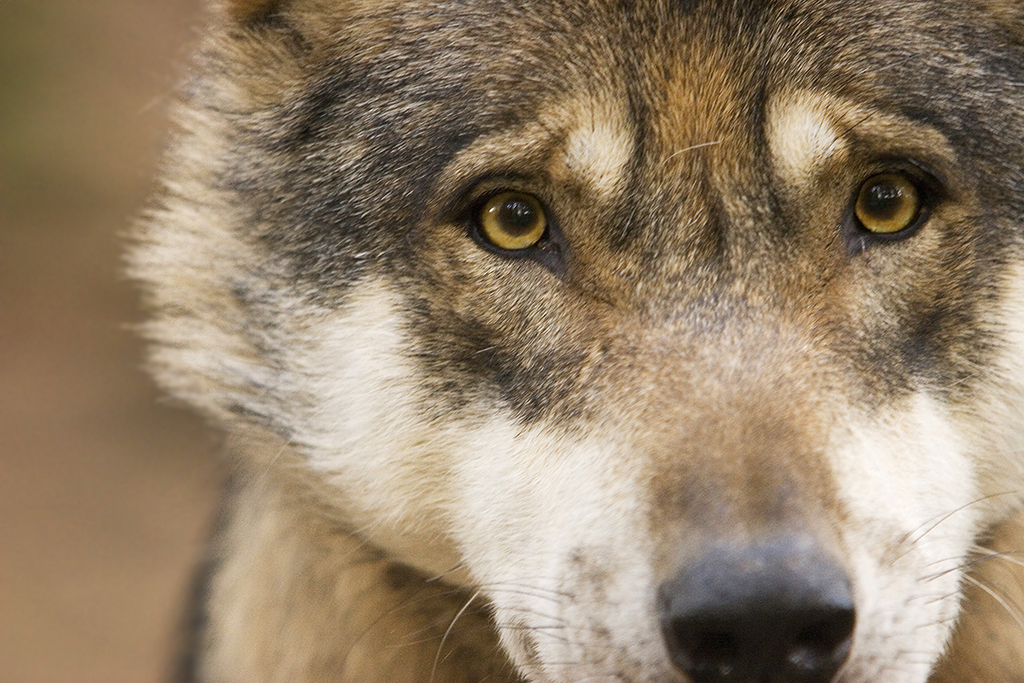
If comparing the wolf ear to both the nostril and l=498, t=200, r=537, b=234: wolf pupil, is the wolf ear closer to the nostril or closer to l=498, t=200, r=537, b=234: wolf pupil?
l=498, t=200, r=537, b=234: wolf pupil

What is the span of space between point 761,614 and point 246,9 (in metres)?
2.02

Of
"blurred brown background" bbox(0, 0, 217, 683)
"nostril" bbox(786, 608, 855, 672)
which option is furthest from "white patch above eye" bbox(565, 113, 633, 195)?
"blurred brown background" bbox(0, 0, 217, 683)

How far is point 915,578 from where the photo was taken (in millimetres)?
2129

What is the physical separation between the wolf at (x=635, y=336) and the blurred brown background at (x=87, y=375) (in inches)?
134

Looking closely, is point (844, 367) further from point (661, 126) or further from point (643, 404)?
point (661, 126)

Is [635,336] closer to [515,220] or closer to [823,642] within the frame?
[515,220]

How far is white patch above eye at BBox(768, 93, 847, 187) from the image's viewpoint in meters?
2.36

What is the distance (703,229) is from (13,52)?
235 inches

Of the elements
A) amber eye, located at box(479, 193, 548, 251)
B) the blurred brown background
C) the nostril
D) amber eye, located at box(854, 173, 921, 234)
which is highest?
amber eye, located at box(854, 173, 921, 234)

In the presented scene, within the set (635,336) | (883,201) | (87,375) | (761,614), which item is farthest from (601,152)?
(87,375)

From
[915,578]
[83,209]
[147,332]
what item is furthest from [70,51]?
[915,578]

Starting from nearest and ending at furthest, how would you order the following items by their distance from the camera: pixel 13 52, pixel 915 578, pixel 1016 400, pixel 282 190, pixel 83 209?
pixel 915 578
pixel 1016 400
pixel 282 190
pixel 13 52
pixel 83 209

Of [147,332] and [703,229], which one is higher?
[703,229]

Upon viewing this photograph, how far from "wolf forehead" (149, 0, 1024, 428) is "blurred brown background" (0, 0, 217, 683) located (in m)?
3.86
